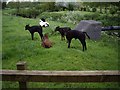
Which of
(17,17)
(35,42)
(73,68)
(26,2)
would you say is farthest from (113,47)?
(17,17)

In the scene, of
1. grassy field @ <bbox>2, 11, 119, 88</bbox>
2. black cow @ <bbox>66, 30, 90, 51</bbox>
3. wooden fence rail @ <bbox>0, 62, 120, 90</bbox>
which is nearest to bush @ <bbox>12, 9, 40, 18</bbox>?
grassy field @ <bbox>2, 11, 119, 88</bbox>

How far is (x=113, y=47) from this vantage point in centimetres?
645

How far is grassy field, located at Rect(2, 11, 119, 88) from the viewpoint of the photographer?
5.32m

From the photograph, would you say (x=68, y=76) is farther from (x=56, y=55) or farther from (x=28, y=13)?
(x=28, y=13)

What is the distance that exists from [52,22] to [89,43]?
6.27ft

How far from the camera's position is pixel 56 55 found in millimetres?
5945

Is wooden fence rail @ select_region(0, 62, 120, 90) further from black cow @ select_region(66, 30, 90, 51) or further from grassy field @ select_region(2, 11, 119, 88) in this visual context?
black cow @ select_region(66, 30, 90, 51)

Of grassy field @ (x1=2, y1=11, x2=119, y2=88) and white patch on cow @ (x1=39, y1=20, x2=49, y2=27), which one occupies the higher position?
white patch on cow @ (x1=39, y1=20, x2=49, y2=27)

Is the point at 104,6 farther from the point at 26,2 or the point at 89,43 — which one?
the point at 26,2

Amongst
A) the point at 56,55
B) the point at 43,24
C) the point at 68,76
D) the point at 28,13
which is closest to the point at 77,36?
the point at 56,55

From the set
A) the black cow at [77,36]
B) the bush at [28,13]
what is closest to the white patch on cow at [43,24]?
the bush at [28,13]

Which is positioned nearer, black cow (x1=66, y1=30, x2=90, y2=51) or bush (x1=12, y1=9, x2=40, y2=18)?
black cow (x1=66, y1=30, x2=90, y2=51)

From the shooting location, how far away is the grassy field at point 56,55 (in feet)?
17.4

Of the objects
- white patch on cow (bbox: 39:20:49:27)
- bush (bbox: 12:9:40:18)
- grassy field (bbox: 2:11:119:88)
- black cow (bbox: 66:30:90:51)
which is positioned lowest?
grassy field (bbox: 2:11:119:88)
